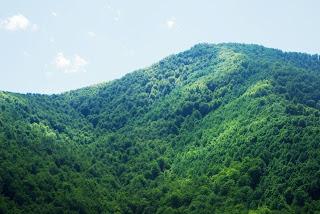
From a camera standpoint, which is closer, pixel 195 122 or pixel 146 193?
pixel 146 193

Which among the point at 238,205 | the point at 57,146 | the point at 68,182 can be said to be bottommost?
the point at 238,205

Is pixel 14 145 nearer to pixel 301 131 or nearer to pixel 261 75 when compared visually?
pixel 301 131

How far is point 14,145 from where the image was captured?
145875 millimetres

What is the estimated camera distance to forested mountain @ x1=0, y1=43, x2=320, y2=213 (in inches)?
4786

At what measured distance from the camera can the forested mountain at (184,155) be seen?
122m

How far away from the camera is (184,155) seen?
531 feet

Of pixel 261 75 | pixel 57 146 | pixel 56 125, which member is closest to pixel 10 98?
pixel 56 125

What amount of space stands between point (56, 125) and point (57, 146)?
87.0 feet

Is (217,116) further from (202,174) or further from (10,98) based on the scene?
(10,98)

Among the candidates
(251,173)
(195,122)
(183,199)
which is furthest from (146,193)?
(195,122)

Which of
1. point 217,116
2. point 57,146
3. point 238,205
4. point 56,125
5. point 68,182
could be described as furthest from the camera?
point 56,125

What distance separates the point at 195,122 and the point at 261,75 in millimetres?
32731

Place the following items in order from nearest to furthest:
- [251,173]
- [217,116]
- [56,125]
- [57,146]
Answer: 1. [251,173]
2. [57,146]
3. [217,116]
4. [56,125]

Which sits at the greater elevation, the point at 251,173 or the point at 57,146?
the point at 57,146
